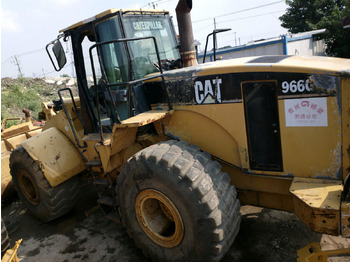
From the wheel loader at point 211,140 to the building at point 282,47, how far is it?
39.9 ft

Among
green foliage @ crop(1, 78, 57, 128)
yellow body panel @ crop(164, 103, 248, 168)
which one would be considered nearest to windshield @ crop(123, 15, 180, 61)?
yellow body panel @ crop(164, 103, 248, 168)

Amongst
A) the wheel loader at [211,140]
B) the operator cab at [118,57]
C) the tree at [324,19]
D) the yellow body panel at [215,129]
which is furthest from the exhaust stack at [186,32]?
the tree at [324,19]

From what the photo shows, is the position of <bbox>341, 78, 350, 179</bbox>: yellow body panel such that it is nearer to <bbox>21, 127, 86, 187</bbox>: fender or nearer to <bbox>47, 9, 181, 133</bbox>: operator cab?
<bbox>47, 9, 181, 133</bbox>: operator cab

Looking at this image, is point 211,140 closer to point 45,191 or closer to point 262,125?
→ point 262,125

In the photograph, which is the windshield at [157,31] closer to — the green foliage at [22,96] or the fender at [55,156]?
the fender at [55,156]

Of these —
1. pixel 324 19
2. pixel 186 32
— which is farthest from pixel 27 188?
pixel 324 19

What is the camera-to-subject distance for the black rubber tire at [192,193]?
2.48 metres

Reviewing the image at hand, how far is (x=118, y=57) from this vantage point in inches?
143

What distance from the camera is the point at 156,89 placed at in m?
3.43

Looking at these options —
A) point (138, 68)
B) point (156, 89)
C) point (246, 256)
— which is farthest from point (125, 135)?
point (246, 256)

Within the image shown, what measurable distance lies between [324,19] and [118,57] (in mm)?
20175

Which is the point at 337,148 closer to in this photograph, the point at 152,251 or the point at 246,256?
the point at 246,256

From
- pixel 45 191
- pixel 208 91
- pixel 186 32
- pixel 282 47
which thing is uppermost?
pixel 186 32

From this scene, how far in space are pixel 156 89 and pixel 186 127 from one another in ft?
2.09
